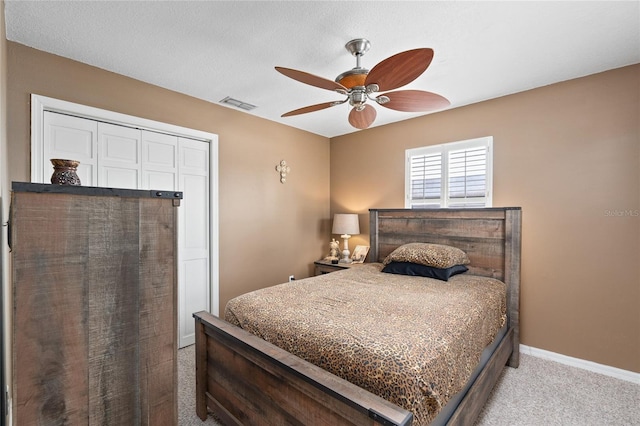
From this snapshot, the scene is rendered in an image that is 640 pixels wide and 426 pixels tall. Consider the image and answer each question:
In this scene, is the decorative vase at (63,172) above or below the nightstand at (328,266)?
above

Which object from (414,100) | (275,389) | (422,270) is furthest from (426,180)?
(275,389)

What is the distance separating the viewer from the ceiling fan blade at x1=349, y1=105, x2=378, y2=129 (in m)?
2.34

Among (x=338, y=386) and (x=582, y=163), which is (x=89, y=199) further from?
(x=582, y=163)

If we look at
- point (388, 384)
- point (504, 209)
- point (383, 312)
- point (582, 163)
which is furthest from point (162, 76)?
point (582, 163)

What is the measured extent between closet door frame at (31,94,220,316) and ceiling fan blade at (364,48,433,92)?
204 cm

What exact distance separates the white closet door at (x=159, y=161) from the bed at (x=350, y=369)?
151 centimetres

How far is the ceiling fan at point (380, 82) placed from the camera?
5.28ft

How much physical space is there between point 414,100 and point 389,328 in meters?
1.52

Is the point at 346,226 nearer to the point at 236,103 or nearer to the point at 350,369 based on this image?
the point at 236,103

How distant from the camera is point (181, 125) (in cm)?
302

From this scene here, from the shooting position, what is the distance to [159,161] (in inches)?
115

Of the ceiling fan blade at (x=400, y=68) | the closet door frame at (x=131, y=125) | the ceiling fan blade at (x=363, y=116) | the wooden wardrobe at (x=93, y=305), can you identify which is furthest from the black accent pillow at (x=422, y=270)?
the wooden wardrobe at (x=93, y=305)

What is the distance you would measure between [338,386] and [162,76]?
283cm

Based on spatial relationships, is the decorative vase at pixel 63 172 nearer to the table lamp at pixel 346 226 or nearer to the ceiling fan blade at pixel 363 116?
the ceiling fan blade at pixel 363 116
